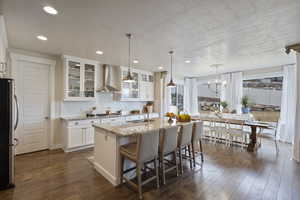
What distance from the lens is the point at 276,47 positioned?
347 centimetres

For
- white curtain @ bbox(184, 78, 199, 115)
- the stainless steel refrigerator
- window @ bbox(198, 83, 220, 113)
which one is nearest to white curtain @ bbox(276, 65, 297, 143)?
window @ bbox(198, 83, 220, 113)

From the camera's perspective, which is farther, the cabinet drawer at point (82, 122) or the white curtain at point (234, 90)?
the white curtain at point (234, 90)

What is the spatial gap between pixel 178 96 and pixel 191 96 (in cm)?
81

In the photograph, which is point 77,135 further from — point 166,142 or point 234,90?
point 234,90

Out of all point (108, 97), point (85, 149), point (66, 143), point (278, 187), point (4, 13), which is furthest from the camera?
point (108, 97)

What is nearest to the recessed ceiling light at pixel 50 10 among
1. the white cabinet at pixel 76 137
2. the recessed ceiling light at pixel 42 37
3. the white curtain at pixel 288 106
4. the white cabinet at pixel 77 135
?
the recessed ceiling light at pixel 42 37

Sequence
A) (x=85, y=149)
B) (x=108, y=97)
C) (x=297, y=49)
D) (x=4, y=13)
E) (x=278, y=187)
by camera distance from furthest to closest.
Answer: (x=108, y=97) < (x=85, y=149) < (x=297, y=49) < (x=278, y=187) < (x=4, y=13)

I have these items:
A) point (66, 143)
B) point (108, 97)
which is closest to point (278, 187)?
point (66, 143)

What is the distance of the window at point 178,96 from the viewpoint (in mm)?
7960

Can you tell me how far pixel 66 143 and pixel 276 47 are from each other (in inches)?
230

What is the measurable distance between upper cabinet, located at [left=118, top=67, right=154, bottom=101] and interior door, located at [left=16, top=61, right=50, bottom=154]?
232cm

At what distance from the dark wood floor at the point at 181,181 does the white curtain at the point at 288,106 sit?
1.96m

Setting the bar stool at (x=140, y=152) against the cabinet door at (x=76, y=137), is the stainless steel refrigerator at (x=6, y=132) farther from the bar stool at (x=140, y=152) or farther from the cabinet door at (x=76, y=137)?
the bar stool at (x=140, y=152)

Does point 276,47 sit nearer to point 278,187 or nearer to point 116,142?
point 278,187
